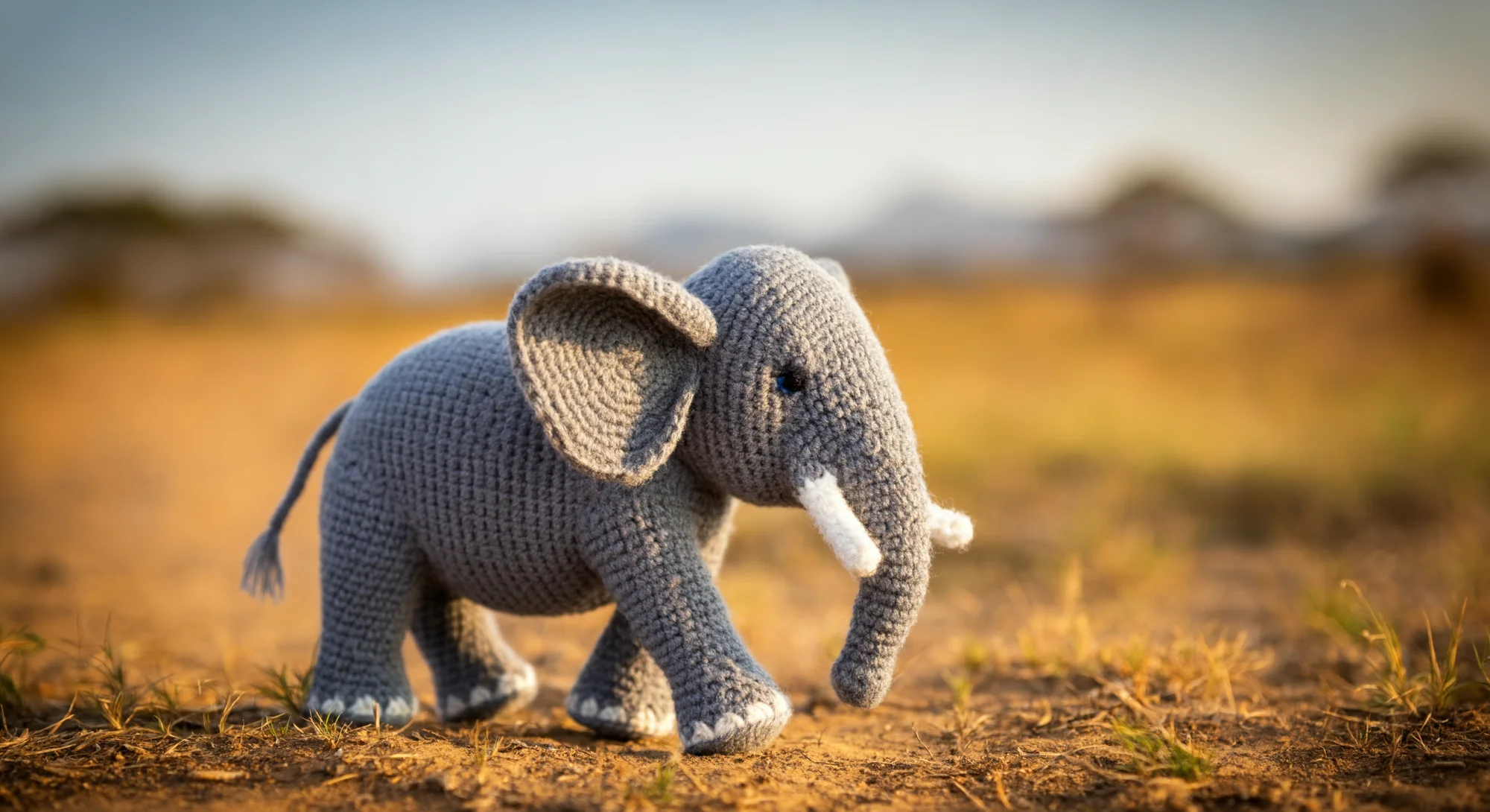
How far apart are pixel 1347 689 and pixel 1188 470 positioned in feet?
13.9

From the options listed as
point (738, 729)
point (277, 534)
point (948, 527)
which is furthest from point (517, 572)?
point (948, 527)

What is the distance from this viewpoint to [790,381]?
276cm

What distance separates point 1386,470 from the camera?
7.35 m

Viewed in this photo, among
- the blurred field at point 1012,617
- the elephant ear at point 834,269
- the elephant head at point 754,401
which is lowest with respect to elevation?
the blurred field at point 1012,617

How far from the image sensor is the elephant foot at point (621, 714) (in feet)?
10.4

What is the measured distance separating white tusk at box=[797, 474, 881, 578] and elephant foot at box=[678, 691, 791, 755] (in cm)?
45

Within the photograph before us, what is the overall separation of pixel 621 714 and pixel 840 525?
3.52 ft

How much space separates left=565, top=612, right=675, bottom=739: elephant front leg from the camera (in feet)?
10.4

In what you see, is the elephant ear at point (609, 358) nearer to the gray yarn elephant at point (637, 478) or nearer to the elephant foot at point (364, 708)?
the gray yarn elephant at point (637, 478)

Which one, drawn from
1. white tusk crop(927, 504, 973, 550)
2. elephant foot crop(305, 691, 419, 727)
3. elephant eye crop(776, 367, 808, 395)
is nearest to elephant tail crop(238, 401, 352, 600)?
elephant foot crop(305, 691, 419, 727)

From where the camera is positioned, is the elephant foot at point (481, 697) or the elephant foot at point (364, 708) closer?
the elephant foot at point (364, 708)

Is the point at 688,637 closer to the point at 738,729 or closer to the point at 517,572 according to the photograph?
the point at 738,729

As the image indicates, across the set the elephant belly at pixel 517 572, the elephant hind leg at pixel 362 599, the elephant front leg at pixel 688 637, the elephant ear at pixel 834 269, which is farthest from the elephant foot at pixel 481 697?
the elephant ear at pixel 834 269

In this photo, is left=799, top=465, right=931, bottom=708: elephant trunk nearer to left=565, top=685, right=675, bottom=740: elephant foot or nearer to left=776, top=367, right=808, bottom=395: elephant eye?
left=776, top=367, right=808, bottom=395: elephant eye
